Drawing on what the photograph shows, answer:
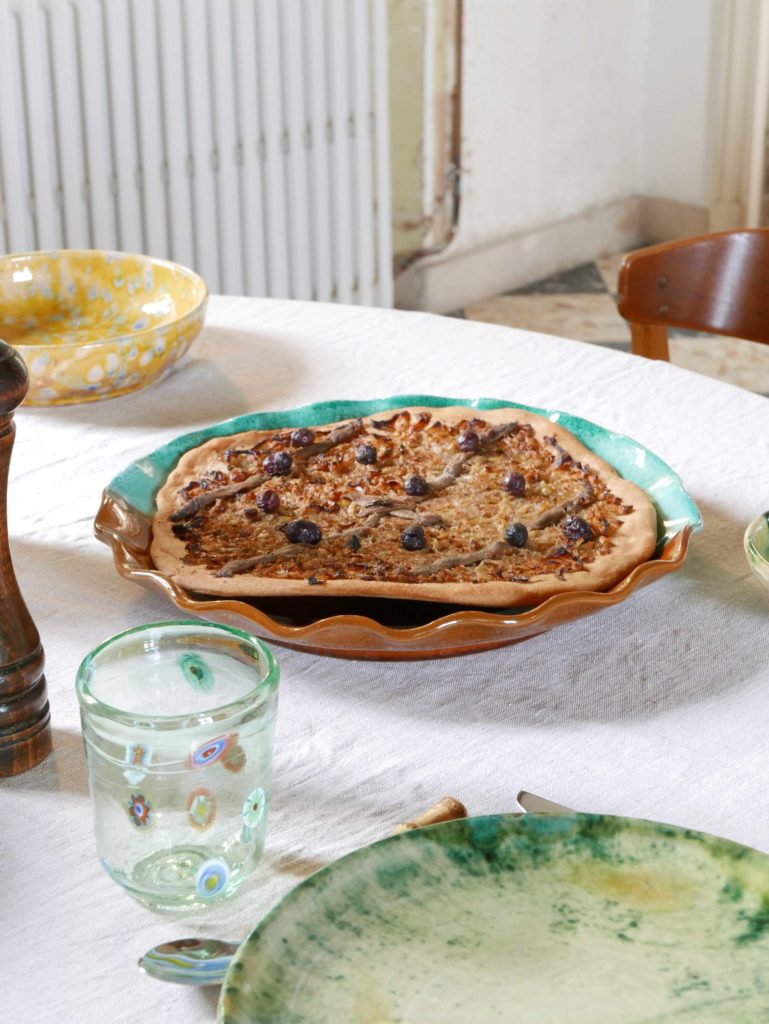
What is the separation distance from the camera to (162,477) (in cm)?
111

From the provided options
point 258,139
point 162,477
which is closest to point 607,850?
point 162,477

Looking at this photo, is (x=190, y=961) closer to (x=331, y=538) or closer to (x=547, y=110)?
(x=331, y=538)

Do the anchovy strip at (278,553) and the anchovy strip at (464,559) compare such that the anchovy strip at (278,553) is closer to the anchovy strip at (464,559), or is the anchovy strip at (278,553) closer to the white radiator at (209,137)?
the anchovy strip at (464,559)

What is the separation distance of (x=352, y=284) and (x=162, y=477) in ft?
7.70

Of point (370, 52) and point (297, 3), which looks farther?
point (370, 52)

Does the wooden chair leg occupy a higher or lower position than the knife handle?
lower

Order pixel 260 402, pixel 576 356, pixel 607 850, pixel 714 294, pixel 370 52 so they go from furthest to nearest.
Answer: pixel 370 52 < pixel 714 294 < pixel 576 356 < pixel 260 402 < pixel 607 850

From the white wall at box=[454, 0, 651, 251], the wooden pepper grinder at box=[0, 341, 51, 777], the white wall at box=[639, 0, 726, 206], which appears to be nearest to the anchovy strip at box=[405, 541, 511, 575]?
the wooden pepper grinder at box=[0, 341, 51, 777]

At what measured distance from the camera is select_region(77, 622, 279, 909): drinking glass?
0.65m

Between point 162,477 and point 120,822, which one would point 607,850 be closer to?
point 120,822

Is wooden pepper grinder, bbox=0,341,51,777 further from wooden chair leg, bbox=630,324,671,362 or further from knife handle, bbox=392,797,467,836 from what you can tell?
wooden chair leg, bbox=630,324,671,362

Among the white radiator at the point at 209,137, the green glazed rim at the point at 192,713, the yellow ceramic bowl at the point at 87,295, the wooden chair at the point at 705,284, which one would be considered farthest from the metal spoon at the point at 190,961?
the white radiator at the point at 209,137

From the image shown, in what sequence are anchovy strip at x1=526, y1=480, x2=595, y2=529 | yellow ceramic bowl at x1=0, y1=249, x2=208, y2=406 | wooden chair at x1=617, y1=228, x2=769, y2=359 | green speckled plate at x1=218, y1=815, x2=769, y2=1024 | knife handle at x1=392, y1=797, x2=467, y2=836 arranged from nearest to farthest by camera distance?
green speckled plate at x1=218, y1=815, x2=769, y2=1024 < knife handle at x1=392, y1=797, x2=467, y2=836 < anchovy strip at x1=526, y1=480, x2=595, y2=529 < yellow ceramic bowl at x1=0, y1=249, x2=208, y2=406 < wooden chair at x1=617, y1=228, x2=769, y2=359

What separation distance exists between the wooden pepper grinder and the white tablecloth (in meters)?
0.02
